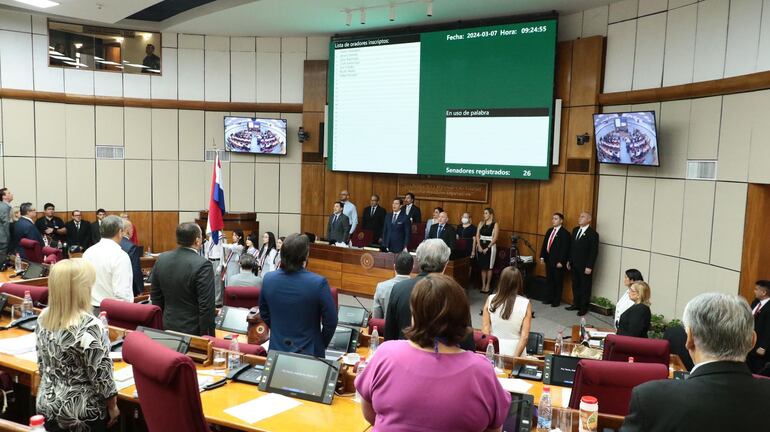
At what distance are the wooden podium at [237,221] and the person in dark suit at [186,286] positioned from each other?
7.96 metres

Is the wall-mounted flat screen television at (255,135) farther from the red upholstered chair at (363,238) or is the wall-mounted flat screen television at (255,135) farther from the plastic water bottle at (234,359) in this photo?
the plastic water bottle at (234,359)

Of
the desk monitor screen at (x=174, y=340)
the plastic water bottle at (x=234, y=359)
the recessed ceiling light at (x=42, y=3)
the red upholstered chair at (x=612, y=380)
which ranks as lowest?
the plastic water bottle at (x=234, y=359)

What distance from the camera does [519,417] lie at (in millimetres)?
2967

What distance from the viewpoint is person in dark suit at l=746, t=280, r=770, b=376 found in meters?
5.90

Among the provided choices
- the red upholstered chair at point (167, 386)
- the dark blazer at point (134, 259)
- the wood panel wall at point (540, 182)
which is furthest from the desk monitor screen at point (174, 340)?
the wood panel wall at point (540, 182)

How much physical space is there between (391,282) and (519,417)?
1.84 meters

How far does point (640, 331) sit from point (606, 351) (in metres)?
1.34

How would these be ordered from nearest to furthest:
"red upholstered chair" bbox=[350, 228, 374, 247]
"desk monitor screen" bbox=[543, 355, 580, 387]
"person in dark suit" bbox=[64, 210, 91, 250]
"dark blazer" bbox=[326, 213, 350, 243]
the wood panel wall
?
"desk monitor screen" bbox=[543, 355, 580, 387], the wood panel wall, "dark blazer" bbox=[326, 213, 350, 243], "person in dark suit" bbox=[64, 210, 91, 250], "red upholstered chair" bbox=[350, 228, 374, 247]

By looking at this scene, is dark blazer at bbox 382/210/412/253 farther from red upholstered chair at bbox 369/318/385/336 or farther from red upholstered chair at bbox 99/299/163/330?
red upholstered chair at bbox 99/299/163/330

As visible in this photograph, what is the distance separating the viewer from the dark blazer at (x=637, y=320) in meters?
5.28

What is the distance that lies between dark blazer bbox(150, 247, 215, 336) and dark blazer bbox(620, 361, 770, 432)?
325 centimetres

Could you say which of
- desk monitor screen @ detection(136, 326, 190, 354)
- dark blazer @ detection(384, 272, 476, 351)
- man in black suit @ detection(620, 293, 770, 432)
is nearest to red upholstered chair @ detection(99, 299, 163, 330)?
desk monitor screen @ detection(136, 326, 190, 354)

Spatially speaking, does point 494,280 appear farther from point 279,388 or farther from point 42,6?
point 42,6

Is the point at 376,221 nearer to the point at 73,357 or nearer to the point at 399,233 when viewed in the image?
the point at 399,233
